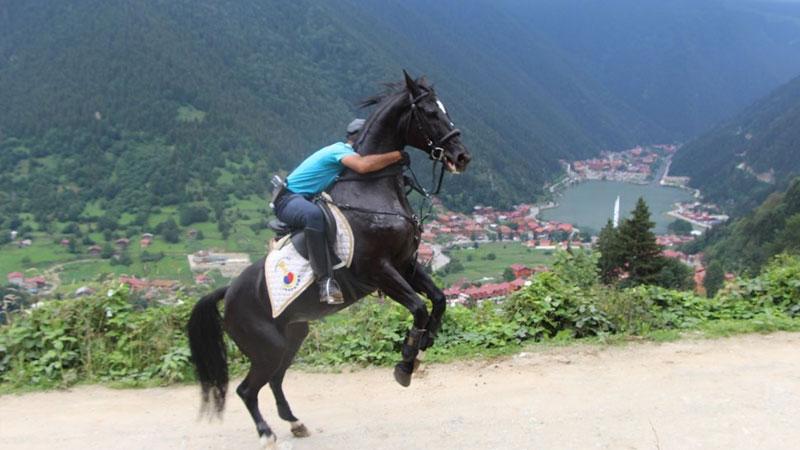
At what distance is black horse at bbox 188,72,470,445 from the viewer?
4.46 m

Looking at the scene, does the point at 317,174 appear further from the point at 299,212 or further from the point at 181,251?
the point at 181,251

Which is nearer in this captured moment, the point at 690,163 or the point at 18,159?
the point at 18,159

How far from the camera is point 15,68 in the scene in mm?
70312

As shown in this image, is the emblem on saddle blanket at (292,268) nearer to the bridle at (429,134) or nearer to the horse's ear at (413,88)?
the bridle at (429,134)

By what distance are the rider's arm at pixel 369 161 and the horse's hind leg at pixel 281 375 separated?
59.8 inches

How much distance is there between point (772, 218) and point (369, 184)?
143 ft

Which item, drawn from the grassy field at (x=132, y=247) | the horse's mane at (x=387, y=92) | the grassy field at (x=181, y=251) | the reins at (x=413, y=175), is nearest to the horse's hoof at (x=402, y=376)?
the reins at (x=413, y=175)

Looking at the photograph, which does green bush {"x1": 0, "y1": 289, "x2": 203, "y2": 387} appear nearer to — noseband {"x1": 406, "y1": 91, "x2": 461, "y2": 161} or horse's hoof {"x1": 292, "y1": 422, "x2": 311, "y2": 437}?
horse's hoof {"x1": 292, "y1": 422, "x2": 311, "y2": 437}

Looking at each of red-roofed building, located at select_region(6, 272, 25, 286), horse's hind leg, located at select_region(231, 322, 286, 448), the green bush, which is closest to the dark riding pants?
horse's hind leg, located at select_region(231, 322, 286, 448)

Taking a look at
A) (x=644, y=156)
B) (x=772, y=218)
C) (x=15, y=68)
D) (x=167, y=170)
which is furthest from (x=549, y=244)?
(x=644, y=156)

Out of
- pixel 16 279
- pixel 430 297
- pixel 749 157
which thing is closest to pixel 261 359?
pixel 430 297

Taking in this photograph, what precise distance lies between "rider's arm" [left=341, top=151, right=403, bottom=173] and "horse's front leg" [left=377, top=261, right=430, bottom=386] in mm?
701

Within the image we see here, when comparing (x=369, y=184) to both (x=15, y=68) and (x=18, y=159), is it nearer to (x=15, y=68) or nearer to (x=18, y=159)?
(x=18, y=159)

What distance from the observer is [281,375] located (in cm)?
539
